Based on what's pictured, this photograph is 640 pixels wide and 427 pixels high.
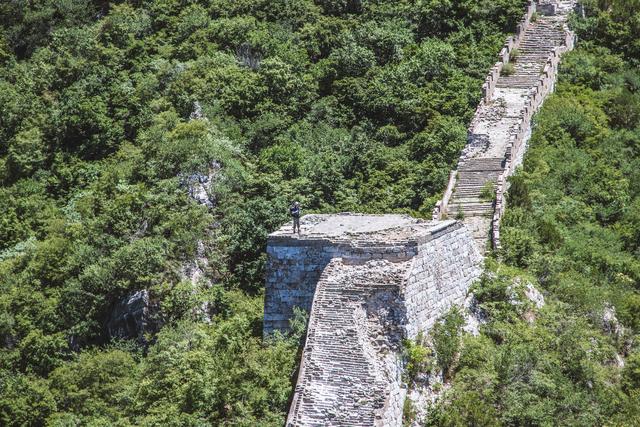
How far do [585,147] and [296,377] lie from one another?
17.0m

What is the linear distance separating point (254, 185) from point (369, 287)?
13.0 metres

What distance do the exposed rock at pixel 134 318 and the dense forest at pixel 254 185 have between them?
225 millimetres

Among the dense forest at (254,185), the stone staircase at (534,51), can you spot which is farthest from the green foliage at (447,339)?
the stone staircase at (534,51)

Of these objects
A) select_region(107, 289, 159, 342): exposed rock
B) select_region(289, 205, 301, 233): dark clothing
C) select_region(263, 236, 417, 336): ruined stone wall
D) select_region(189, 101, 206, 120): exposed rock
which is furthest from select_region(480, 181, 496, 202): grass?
select_region(189, 101, 206, 120): exposed rock

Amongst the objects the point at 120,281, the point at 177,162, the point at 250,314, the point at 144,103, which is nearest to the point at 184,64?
the point at 144,103

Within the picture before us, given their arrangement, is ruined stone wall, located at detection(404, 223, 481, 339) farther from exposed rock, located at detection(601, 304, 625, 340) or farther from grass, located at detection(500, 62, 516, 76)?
grass, located at detection(500, 62, 516, 76)

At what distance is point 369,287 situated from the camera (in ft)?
103

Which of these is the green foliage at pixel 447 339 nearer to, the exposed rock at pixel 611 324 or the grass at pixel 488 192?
the exposed rock at pixel 611 324

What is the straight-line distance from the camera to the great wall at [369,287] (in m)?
29.6

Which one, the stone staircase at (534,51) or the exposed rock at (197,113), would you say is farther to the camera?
the exposed rock at (197,113)

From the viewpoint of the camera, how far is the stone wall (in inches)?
1161

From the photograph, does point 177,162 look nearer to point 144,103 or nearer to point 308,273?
point 144,103

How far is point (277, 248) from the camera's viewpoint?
1335 inches

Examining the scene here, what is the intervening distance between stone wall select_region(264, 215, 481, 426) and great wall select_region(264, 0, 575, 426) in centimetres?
2
